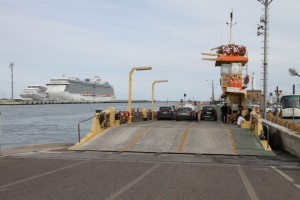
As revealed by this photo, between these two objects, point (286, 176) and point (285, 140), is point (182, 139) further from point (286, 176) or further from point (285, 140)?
point (286, 176)

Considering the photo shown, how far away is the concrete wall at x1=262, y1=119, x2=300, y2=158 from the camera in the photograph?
1516 centimetres

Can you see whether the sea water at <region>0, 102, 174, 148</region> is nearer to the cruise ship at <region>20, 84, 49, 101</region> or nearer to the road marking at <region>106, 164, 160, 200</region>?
the road marking at <region>106, 164, 160, 200</region>

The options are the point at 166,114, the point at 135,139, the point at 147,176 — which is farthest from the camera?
the point at 166,114

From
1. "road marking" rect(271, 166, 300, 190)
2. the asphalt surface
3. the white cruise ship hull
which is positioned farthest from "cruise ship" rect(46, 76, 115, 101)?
"road marking" rect(271, 166, 300, 190)

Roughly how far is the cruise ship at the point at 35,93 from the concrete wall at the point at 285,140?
525 ft

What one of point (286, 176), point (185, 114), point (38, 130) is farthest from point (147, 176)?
point (38, 130)

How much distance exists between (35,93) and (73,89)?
16.2 m

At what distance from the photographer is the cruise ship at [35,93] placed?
17125cm

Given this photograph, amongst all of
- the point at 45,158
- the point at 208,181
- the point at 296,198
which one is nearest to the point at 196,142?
the point at 45,158

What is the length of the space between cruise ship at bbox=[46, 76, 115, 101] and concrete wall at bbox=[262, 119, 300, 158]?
152 m

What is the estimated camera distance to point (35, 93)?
17075 cm

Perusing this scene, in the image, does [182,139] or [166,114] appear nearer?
[182,139]

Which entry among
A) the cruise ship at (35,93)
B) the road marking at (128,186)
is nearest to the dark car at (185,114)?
the road marking at (128,186)

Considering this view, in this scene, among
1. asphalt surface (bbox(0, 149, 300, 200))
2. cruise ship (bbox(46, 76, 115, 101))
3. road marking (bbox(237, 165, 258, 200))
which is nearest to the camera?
road marking (bbox(237, 165, 258, 200))
